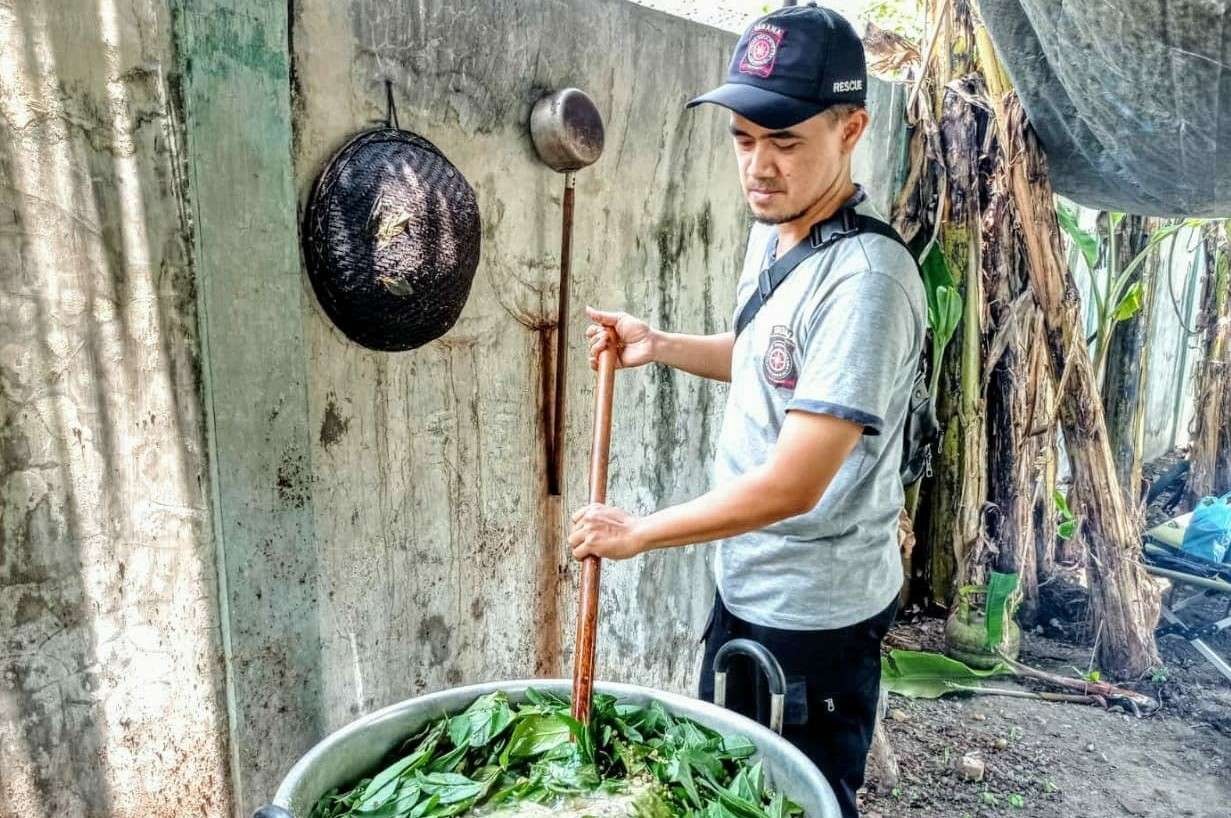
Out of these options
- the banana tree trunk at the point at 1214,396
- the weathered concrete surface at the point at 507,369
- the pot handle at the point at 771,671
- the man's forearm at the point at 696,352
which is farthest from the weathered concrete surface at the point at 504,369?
the banana tree trunk at the point at 1214,396

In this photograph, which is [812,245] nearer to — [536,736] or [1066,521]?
[536,736]

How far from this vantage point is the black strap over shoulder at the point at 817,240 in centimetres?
183

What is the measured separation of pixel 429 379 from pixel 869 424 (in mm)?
1251

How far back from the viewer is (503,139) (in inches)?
98.8

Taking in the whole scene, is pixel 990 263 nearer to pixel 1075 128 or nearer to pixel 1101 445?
pixel 1075 128

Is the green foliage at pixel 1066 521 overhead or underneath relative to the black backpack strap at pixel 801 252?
underneath

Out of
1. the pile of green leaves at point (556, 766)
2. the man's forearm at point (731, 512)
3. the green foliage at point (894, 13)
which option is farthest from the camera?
the green foliage at point (894, 13)

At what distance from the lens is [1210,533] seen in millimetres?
4805

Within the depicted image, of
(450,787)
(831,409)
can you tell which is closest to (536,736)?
(450,787)

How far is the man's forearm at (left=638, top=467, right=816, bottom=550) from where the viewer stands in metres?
1.65

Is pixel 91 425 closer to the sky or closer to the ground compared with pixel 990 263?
Answer: closer to the ground

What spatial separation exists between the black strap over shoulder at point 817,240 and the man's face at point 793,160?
6 cm

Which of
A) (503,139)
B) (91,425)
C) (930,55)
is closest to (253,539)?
(91,425)

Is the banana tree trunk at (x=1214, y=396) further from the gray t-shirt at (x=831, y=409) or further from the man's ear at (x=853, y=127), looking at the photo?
the man's ear at (x=853, y=127)
